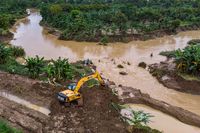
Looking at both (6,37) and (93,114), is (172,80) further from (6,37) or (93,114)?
(6,37)

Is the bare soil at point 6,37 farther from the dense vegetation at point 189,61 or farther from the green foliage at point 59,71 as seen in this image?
the dense vegetation at point 189,61

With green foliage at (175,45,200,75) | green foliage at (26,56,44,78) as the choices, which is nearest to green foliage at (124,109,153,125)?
green foliage at (26,56,44,78)

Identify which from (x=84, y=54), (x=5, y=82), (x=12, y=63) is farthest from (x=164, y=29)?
(x=5, y=82)

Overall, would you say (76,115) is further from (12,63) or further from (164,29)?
(164,29)

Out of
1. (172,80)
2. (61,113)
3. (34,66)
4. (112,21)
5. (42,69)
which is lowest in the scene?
(172,80)

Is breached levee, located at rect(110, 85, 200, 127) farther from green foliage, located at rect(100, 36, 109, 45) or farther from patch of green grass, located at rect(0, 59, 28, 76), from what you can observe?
green foliage, located at rect(100, 36, 109, 45)

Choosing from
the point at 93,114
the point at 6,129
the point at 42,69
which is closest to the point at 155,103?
the point at 93,114
